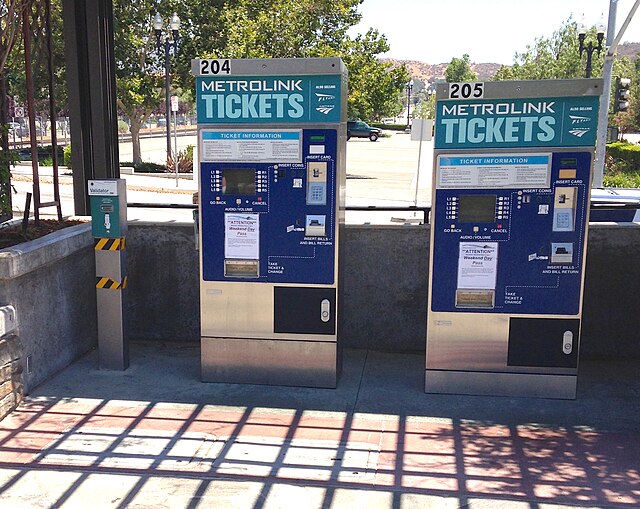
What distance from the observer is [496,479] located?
482cm

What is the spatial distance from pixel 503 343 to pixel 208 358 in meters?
2.63

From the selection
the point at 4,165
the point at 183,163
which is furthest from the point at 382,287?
the point at 183,163

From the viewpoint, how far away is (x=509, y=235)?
5.98 meters

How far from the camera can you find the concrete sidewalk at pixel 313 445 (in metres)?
4.60

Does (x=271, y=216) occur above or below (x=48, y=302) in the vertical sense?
above

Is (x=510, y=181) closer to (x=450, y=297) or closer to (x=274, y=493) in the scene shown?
(x=450, y=297)

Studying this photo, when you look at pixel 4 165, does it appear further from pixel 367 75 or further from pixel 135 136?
pixel 135 136

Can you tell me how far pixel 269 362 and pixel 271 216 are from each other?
1335 millimetres

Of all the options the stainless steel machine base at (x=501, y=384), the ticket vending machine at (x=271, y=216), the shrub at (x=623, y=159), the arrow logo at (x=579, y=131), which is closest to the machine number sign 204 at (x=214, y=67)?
the ticket vending machine at (x=271, y=216)

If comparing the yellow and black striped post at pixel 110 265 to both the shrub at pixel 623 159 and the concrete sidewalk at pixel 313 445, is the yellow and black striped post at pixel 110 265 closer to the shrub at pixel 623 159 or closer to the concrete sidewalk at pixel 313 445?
the concrete sidewalk at pixel 313 445

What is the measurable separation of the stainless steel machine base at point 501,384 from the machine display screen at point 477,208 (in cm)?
135

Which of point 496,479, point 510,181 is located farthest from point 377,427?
point 510,181

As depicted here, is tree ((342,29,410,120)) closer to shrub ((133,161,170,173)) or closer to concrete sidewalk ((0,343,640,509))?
shrub ((133,161,170,173))

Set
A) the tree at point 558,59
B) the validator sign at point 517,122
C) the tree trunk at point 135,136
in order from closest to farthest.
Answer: the validator sign at point 517,122
the tree trunk at point 135,136
the tree at point 558,59
